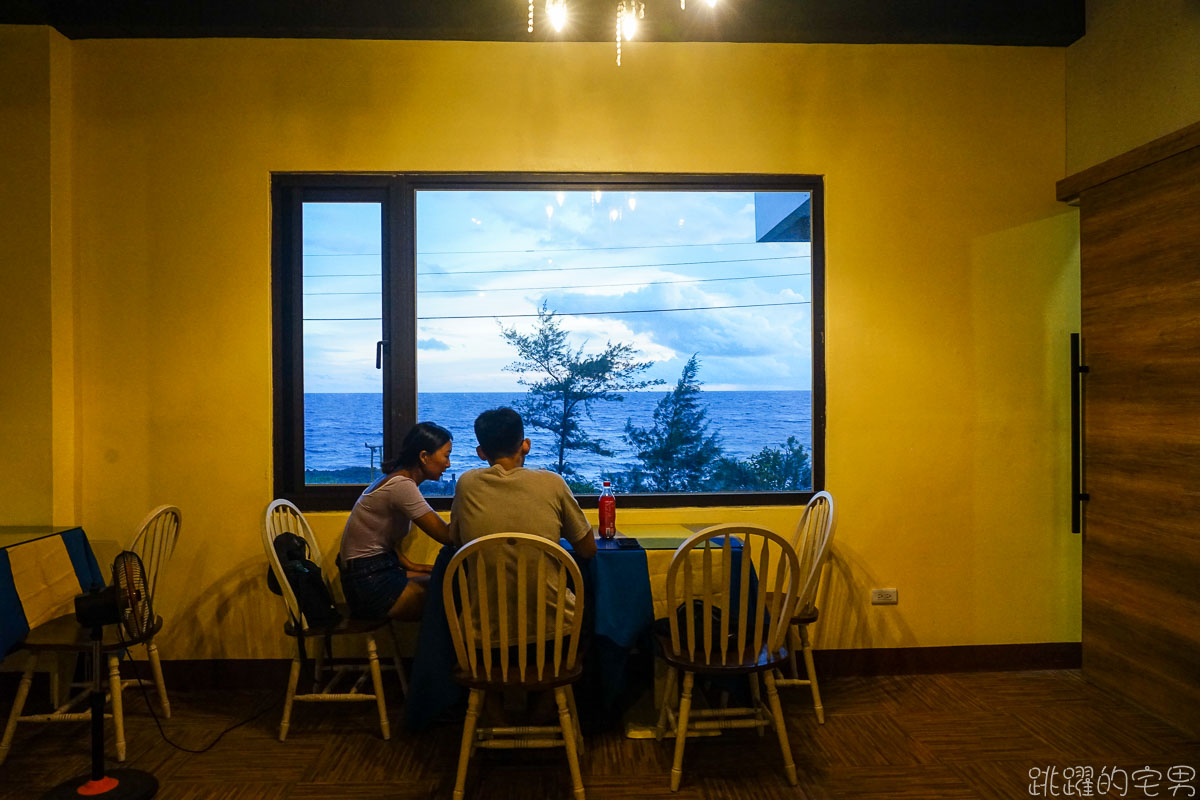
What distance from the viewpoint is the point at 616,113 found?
131 inches

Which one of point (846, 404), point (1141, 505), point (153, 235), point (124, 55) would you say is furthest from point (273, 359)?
point (1141, 505)

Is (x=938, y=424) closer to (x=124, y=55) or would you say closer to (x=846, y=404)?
(x=846, y=404)

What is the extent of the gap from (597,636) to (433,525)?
75cm

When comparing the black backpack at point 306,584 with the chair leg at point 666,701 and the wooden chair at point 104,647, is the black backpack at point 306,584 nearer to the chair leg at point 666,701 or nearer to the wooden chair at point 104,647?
the wooden chair at point 104,647

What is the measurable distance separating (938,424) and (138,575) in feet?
10.7

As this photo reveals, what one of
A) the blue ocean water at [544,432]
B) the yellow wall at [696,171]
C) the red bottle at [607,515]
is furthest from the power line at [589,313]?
the red bottle at [607,515]

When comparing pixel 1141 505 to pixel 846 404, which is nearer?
pixel 1141 505

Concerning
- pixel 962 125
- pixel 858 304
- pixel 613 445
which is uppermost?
pixel 962 125

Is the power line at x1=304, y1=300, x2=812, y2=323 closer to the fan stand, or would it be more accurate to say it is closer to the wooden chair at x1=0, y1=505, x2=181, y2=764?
the wooden chair at x1=0, y1=505, x2=181, y2=764

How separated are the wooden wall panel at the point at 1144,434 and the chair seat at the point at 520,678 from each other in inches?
91.5

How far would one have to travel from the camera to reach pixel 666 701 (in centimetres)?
267

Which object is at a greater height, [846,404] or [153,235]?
[153,235]

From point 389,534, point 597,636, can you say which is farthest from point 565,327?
point 597,636

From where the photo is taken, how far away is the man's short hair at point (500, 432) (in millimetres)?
2518
